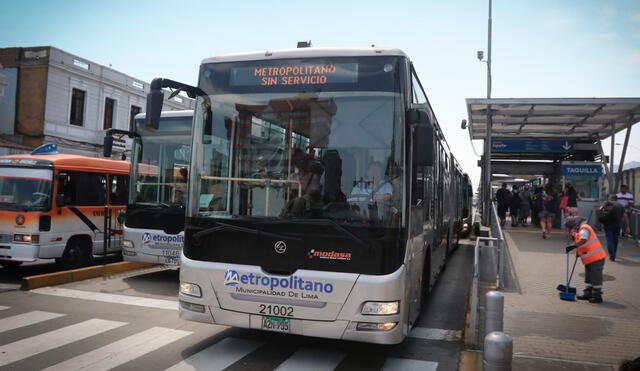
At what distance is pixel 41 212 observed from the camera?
400 inches

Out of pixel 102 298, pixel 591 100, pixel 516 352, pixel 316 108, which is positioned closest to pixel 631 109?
pixel 591 100

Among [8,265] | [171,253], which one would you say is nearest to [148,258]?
[171,253]

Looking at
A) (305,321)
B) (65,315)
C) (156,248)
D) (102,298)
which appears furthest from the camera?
(156,248)

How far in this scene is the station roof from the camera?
16266 mm

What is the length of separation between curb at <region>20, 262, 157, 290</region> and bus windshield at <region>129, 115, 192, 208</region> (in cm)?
151

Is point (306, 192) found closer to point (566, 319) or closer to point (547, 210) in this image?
point (566, 319)

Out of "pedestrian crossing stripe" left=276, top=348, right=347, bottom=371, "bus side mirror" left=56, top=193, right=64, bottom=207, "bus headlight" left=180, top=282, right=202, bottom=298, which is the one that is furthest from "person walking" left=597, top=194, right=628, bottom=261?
"bus side mirror" left=56, top=193, right=64, bottom=207

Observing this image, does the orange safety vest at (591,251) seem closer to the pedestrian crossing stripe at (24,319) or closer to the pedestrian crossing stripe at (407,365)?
the pedestrian crossing stripe at (407,365)

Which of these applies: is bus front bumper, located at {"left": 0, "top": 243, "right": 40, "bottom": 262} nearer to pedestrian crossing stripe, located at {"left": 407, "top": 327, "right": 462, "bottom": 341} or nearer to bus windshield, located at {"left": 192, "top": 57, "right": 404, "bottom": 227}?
bus windshield, located at {"left": 192, "top": 57, "right": 404, "bottom": 227}

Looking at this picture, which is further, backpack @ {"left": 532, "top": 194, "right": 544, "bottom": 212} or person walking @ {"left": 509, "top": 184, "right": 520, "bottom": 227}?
person walking @ {"left": 509, "top": 184, "right": 520, "bottom": 227}

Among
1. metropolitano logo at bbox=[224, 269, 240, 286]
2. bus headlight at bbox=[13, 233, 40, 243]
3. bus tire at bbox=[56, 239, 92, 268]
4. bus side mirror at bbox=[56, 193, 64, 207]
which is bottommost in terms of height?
bus tire at bbox=[56, 239, 92, 268]

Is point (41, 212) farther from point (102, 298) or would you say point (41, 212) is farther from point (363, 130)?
point (363, 130)

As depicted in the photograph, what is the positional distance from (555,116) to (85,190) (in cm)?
1564

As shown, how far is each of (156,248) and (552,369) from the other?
284 inches
